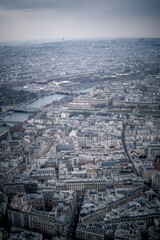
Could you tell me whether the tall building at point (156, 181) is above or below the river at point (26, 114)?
below

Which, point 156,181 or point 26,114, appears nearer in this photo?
point 156,181

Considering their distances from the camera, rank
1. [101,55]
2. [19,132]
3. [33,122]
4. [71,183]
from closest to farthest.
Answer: [71,183], [19,132], [33,122], [101,55]

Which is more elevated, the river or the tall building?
the river

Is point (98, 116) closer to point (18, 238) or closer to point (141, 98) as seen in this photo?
point (141, 98)

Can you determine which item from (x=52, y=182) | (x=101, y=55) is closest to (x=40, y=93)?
(x=52, y=182)

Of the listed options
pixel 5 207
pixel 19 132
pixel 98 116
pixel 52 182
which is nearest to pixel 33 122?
pixel 19 132

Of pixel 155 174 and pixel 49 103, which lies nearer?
pixel 155 174

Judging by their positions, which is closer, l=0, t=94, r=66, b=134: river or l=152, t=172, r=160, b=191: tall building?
l=152, t=172, r=160, b=191: tall building

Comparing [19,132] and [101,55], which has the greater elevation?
[101,55]

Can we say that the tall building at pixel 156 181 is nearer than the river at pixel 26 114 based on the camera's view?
Yes

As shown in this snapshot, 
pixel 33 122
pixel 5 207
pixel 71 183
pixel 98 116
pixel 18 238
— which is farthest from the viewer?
pixel 98 116

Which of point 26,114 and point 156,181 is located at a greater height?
point 26,114
